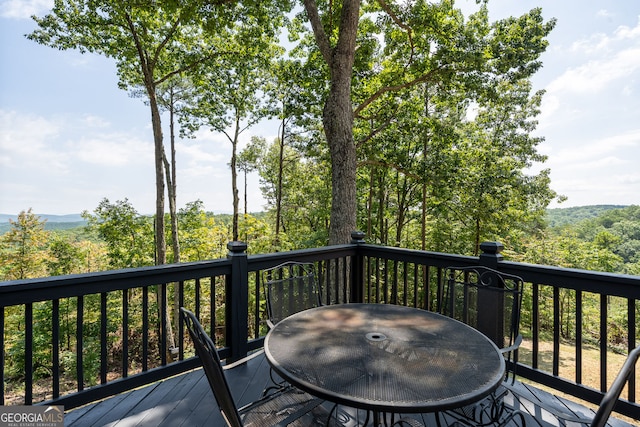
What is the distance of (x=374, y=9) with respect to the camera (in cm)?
751

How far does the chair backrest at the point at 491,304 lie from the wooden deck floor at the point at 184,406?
0.40 metres

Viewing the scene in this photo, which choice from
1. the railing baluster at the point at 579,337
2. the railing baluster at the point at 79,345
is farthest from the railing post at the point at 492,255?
the railing baluster at the point at 79,345

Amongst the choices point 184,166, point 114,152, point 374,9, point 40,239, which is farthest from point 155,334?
point 374,9

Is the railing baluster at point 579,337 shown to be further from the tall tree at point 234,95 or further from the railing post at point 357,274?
the tall tree at point 234,95

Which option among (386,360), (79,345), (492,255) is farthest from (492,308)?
(79,345)

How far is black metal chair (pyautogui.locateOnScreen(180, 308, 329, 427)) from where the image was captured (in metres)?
1.15

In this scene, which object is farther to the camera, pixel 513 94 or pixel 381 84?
pixel 513 94

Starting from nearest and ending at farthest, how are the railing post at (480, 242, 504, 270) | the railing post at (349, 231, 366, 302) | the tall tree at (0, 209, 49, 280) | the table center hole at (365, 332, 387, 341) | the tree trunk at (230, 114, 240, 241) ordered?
the table center hole at (365, 332, 387, 341)
the railing post at (480, 242, 504, 270)
the railing post at (349, 231, 366, 302)
the tall tree at (0, 209, 49, 280)
the tree trunk at (230, 114, 240, 241)

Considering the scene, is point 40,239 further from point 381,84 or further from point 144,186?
point 381,84

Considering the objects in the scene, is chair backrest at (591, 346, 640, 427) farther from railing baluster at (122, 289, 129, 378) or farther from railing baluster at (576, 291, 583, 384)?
railing baluster at (122, 289, 129, 378)

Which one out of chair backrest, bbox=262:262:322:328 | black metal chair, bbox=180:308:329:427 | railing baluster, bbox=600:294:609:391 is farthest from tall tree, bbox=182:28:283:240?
railing baluster, bbox=600:294:609:391

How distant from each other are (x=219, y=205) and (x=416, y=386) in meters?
17.3

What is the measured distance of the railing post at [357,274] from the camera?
12.5ft

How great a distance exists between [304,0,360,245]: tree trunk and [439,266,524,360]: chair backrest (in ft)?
13.4
